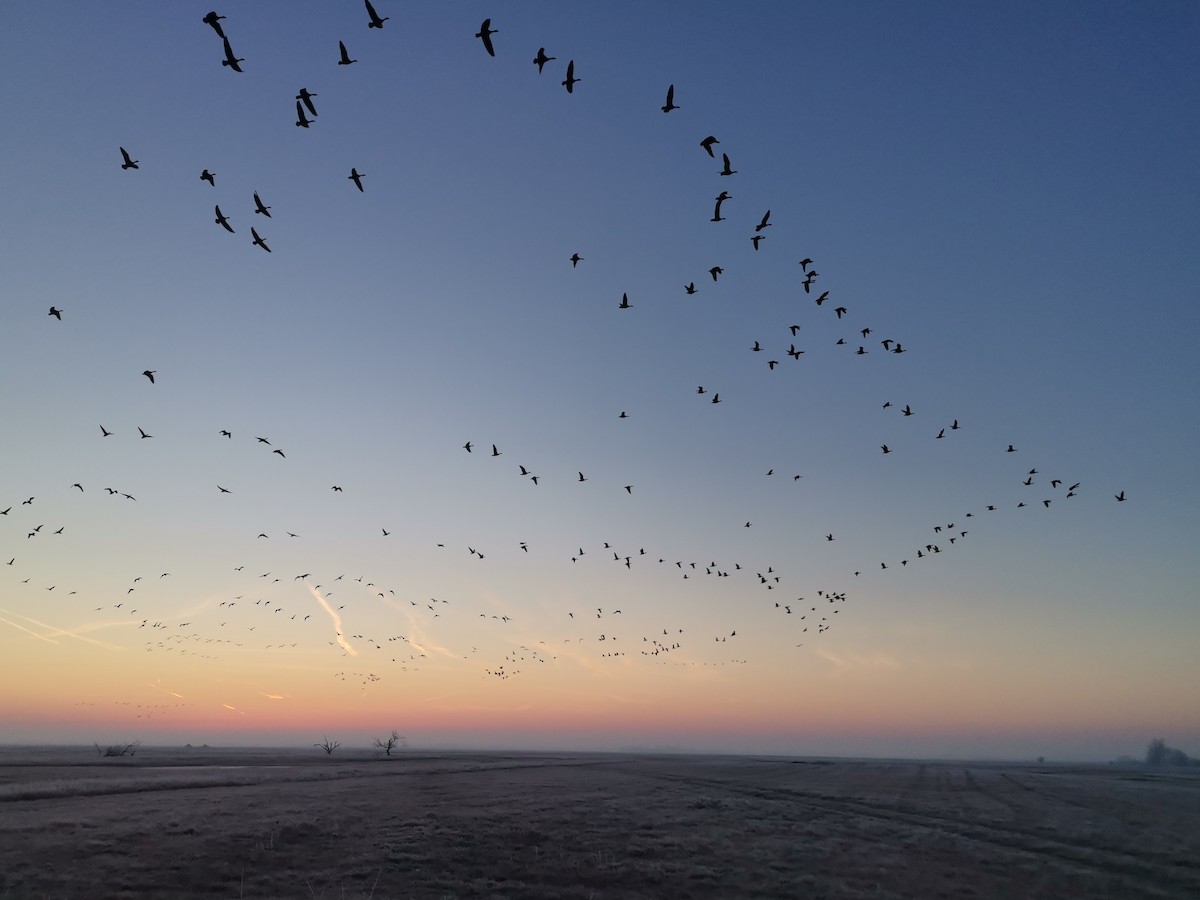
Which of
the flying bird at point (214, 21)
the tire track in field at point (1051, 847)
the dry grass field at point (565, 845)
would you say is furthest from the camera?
the tire track in field at point (1051, 847)

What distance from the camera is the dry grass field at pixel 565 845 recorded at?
2858 cm

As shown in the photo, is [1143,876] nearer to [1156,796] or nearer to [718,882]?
[718,882]

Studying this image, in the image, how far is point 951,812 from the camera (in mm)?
53812

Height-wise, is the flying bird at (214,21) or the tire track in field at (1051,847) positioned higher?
the flying bird at (214,21)

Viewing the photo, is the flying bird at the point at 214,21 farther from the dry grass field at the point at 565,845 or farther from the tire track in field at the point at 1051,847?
the tire track in field at the point at 1051,847

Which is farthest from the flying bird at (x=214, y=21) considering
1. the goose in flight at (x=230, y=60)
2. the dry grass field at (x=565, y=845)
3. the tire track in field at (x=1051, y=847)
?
the tire track in field at (x=1051, y=847)

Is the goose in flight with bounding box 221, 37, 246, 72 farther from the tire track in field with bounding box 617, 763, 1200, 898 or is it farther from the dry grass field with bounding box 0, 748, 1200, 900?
the tire track in field with bounding box 617, 763, 1200, 898

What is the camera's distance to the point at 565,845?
36594 millimetres

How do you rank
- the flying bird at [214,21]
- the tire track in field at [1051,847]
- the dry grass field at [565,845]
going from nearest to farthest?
the flying bird at [214,21]
the dry grass field at [565,845]
the tire track in field at [1051,847]

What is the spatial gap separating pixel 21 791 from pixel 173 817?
2485 cm

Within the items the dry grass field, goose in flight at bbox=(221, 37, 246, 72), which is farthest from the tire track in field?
goose in flight at bbox=(221, 37, 246, 72)

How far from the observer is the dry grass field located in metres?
28.6

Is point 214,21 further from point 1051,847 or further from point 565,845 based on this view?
point 1051,847

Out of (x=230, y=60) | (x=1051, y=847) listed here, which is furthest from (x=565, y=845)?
(x=230, y=60)
